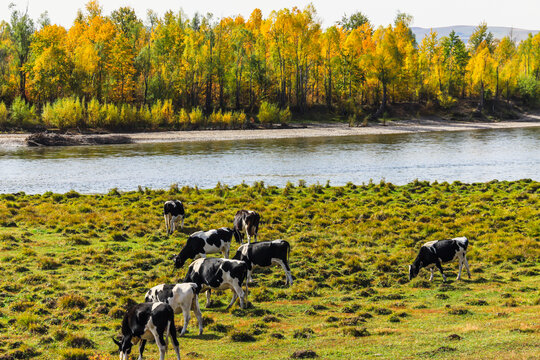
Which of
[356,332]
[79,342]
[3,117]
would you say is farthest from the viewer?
[3,117]

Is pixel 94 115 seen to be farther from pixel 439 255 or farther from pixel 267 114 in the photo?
pixel 439 255

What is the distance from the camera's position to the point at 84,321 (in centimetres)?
1327

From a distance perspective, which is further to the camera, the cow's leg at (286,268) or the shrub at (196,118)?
the shrub at (196,118)

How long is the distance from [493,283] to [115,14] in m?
101

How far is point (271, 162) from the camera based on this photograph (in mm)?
53688

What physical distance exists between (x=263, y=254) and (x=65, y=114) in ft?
217

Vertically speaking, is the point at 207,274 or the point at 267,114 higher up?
the point at 267,114

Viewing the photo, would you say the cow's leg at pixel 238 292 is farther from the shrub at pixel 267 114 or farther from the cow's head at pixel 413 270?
the shrub at pixel 267 114

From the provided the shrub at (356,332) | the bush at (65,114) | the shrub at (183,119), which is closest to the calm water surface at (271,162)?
the bush at (65,114)

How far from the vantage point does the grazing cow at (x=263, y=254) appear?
15.8 metres

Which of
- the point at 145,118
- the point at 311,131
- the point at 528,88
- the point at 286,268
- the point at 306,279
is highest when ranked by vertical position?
the point at 528,88

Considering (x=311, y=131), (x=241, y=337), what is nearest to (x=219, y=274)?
(x=241, y=337)

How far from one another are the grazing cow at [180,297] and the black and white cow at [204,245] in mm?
4699

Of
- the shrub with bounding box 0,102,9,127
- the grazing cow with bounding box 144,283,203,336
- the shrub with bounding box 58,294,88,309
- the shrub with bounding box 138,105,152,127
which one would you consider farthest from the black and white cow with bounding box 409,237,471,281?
the shrub with bounding box 0,102,9,127
